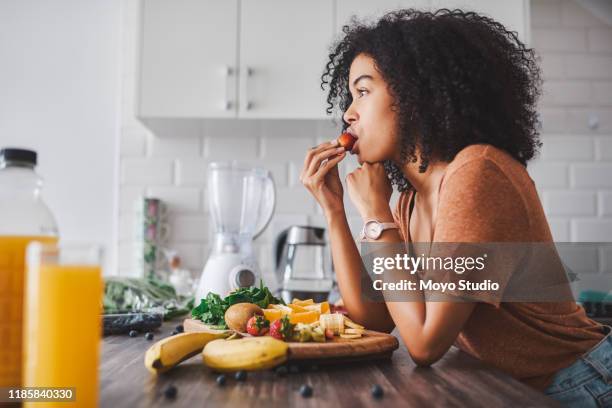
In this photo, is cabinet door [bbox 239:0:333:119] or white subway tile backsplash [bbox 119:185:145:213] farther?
white subway tile backsplash [bbox 119:185:145:213]

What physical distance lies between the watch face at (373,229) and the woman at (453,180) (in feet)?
0.06

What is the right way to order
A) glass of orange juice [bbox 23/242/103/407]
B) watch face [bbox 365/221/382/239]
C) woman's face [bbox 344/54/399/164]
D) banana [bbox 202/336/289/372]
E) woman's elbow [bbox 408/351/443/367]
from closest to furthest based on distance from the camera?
glass of orange juice [bbox 23/242/103/407] → banana [bbox 202/336/289/372] → woman's elbow [bbox 408/351/443/367] → watch face [bbox 365/221/382/239] → woman's face [bbox 344/54/399/164]

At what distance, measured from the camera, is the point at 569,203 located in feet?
9.29

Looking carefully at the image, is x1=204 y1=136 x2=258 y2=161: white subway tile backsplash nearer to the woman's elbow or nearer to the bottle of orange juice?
the woman's elbow

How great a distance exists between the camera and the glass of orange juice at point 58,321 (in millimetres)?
573

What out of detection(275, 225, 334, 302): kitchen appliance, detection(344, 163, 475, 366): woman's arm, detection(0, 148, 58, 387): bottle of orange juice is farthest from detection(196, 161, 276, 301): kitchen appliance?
detection(0, 148, 58, 387): bottle of orange juice

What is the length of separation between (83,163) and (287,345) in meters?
2.27

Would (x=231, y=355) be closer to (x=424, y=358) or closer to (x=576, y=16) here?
(x=424, y=358)

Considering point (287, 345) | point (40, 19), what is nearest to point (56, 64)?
point (40, 19)

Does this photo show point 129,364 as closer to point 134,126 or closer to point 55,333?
point 55,333

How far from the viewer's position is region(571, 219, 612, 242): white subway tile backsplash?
281cm

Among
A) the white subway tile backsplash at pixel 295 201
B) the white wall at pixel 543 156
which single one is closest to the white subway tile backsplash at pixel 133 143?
the white wall at pixel 543 156

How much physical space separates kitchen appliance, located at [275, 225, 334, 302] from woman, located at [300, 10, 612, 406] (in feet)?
2.00

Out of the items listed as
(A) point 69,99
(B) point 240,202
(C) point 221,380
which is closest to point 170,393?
(C) point 221,380
